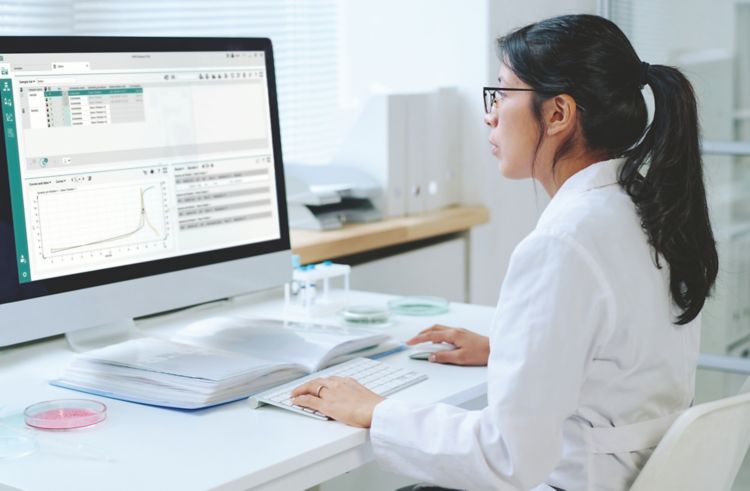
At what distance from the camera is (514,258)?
1275 millimetres

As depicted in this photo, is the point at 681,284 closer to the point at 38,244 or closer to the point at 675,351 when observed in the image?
the point at 675,351

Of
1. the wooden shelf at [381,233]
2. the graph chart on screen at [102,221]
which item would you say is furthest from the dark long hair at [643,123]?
the wooden shelf at [381,233]

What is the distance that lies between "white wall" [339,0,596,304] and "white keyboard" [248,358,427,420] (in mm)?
1367

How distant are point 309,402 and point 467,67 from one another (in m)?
1.72

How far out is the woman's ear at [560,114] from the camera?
1.37 meters

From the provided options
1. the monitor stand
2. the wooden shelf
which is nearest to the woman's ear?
the monitor stand

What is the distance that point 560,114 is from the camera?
1385 millimetres

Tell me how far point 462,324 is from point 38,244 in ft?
2.62

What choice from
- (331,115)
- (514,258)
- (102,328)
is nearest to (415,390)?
(514,258)

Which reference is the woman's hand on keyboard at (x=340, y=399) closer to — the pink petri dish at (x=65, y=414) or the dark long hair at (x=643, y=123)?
the pink petri dish at (x=65, y=414)

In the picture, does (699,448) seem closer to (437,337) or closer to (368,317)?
(437,337)

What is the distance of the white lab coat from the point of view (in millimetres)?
1236

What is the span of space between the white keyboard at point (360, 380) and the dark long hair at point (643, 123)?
0.43m

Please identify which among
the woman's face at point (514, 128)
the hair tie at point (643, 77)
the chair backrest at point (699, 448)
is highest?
the hair tie at point (643, 77)
